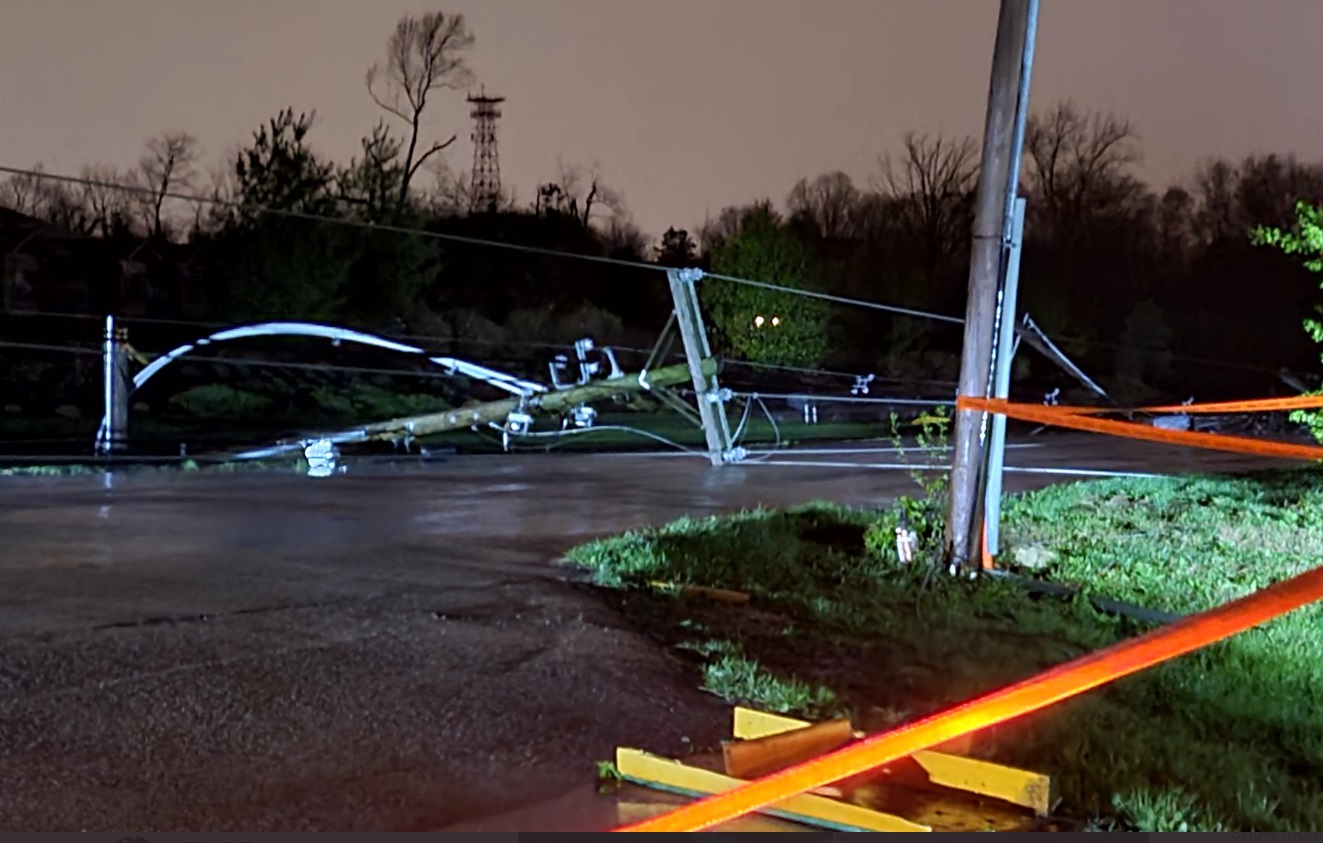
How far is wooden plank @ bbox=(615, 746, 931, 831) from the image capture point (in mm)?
3764

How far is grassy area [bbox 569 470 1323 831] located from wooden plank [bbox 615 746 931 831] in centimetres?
74

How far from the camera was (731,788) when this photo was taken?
397 centimetres

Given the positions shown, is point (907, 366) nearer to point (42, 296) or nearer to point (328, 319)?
point (328, 319)

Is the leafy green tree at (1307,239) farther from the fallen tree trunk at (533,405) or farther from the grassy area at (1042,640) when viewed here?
the fallen tree trunk at (533,405)

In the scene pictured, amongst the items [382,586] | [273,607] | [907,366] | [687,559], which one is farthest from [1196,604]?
[907,366]

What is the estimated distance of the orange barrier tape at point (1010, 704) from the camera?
336 cm

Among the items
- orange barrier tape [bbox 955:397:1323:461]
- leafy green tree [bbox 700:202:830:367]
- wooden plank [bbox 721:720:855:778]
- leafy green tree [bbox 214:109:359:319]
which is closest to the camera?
wooden plank [bbox 721:720:855:778]

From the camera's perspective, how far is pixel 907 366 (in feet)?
114

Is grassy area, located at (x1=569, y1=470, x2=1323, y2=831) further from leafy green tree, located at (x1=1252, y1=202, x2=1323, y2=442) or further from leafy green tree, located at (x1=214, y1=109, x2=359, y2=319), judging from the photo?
leafy green tree, located at (x1=214, y1=109, x2=359, y2=319)

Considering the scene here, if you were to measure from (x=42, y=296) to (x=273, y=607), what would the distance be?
71.5 feet

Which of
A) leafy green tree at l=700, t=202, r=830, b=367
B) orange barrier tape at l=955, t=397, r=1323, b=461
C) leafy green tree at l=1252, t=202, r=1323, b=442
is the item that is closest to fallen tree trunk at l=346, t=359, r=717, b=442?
orange barrier tape at l=955, t=397, r=1323, b=461

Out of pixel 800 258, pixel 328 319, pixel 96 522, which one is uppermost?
pixel 800 258

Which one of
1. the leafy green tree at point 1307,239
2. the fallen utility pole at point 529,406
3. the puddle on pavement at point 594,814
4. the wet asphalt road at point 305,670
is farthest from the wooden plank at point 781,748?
the leafy green tree at point 1307,239

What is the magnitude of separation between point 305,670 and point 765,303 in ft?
84.3
